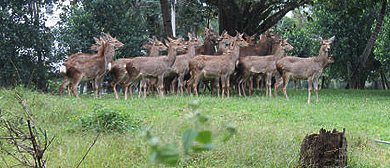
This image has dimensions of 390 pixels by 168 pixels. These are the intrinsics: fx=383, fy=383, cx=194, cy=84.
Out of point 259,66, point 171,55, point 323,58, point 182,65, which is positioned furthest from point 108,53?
point 323,58

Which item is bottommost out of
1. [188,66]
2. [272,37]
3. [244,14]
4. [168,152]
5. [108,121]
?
[108,121]

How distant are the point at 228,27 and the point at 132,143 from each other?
12.8 m

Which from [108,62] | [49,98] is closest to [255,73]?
[108,62]

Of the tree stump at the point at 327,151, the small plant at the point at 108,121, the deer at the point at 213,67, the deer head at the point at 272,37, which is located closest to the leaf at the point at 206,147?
the tree stump at the point at 327,151

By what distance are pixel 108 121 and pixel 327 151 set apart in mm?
3864

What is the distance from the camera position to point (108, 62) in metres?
13.2

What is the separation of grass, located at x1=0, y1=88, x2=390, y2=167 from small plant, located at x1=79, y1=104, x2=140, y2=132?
0.14 meters

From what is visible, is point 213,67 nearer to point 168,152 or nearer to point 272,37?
point 272,37

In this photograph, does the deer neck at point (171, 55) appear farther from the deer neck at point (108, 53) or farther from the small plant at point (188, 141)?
the small plant at point (188, 141)

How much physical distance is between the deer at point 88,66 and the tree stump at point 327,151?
858 cm

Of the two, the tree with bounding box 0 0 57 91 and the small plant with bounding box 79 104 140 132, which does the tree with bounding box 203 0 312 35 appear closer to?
the tree with bounding box 0 0 57 91

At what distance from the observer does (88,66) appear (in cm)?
1256

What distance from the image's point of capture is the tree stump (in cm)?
517

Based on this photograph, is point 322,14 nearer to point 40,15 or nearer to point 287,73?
point 287,73
